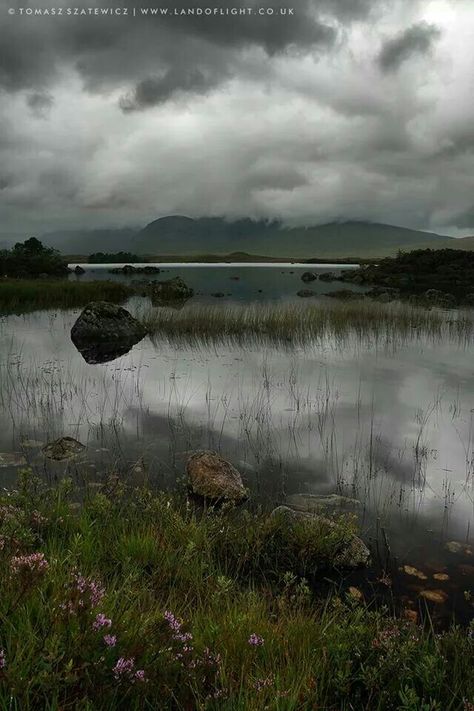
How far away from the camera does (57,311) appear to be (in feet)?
113

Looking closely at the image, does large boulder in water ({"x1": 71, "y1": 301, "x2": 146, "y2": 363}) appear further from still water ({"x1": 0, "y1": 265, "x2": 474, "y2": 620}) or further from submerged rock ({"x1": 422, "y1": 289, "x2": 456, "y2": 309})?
submerged rock ({"x1": 422, "y1": 289, "x2": 456, "y2": 309})

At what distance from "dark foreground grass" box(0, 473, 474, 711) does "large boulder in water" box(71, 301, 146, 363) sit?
17.1m

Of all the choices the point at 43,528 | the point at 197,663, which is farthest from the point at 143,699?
the point at 43,528

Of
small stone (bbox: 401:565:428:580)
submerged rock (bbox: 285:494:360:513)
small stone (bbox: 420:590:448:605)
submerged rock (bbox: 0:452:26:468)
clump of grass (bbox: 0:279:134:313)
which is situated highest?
clump of grass (bbox: 0:279:134:313)

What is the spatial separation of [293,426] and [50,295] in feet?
106

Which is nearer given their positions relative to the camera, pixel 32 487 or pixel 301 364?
pixel 32 487

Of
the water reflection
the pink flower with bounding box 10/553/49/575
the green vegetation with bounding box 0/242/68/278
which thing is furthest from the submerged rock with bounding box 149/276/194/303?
the pink flower with bounding box 10/553/49/575

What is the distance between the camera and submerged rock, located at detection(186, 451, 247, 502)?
7.65 metres

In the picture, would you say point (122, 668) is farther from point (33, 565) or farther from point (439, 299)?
point (439, 299)

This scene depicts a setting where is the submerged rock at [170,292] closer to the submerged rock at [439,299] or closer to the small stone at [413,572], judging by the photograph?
the submerged rock at [439,299]

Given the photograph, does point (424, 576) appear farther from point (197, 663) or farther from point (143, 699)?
point (143, 699)

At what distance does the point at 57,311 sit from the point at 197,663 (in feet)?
112

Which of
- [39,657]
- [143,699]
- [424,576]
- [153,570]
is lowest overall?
[424,576]

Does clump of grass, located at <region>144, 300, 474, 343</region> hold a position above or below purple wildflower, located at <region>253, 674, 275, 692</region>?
above
